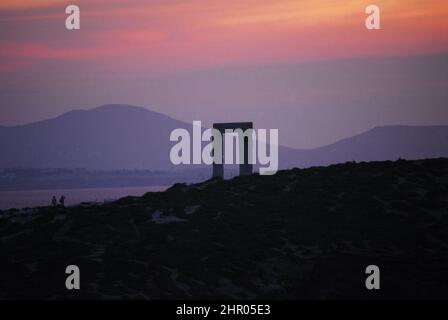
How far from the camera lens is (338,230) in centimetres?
3894

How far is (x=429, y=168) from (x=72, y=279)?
23.7 metres

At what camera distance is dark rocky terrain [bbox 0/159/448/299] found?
3259 centimetres

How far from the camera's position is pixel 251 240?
37625 mm

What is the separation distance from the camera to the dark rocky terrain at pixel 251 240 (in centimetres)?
3259

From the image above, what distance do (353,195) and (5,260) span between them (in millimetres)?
17892

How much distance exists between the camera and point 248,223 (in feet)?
132
